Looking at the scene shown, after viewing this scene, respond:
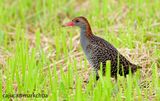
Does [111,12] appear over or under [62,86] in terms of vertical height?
over

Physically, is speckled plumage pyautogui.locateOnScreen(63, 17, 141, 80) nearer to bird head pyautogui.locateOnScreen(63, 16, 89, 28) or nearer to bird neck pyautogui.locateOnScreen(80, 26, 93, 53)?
bird neck pyautogui.locateOnScreen(80, 26, 93, 53)

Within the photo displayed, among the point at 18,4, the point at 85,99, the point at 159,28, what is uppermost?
the point at 18,4

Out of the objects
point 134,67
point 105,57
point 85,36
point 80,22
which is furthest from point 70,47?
point 134,67

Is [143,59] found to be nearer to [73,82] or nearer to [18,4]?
[73,82]

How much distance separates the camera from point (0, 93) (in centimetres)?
745

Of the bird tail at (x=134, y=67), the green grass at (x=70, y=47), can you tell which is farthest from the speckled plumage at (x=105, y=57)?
the green grass at (x=70, y=47)

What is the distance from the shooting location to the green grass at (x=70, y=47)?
24.8ft

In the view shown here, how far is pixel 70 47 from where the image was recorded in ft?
32.8

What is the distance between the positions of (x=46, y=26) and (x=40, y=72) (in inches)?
132

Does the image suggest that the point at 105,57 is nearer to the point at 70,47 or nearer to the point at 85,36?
the point at 85,36

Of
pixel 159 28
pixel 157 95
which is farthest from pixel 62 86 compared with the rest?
pixel 159 28

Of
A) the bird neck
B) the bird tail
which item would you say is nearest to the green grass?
the bird tail

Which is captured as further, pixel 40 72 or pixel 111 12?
Result: pixel 111 12

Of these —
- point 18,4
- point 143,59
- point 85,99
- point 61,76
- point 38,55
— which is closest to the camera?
point 85,99
